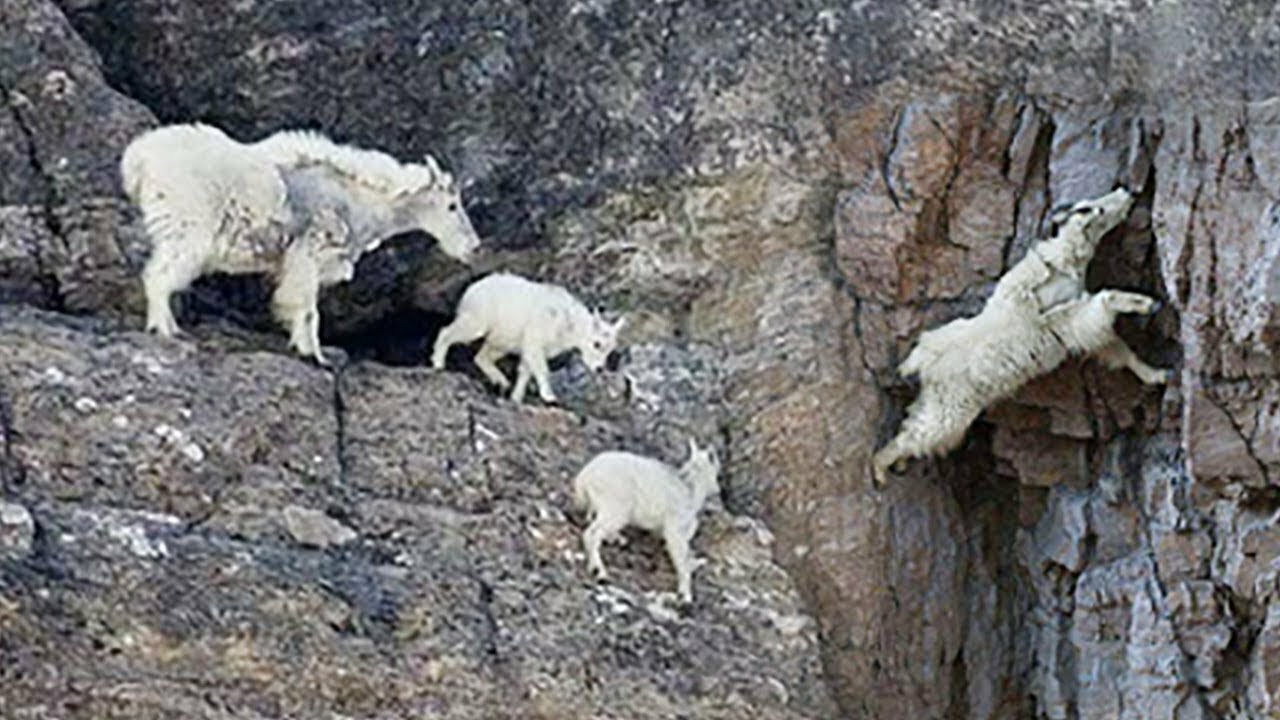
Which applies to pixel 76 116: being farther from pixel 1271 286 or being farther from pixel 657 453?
pixel 1271 286

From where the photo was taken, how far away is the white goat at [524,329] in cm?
1066

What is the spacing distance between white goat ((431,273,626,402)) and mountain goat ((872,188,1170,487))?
1.39m

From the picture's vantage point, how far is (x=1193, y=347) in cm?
1066

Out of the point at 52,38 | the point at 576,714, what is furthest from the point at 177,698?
the point at 52,38

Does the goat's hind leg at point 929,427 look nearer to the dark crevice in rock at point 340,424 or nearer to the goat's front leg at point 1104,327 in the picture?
the goat's front leg at point 1104,327

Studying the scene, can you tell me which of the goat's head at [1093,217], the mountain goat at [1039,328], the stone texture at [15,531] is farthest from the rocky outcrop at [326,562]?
the goat's head at [1093,217]

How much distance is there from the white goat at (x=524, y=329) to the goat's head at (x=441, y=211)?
0.20m

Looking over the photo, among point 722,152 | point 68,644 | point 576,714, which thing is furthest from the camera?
point 722,152

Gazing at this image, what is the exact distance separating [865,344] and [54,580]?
365cm

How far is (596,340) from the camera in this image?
1075cm

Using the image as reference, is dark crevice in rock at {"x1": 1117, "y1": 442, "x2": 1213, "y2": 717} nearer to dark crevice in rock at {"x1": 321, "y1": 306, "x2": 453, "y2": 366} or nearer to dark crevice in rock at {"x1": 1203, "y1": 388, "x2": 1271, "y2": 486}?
dark crevice in rock at {"x1": 1203, "y1": 388, "x2": 1271, "y2": 486}

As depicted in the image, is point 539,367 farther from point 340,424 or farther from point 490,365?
point 340,424

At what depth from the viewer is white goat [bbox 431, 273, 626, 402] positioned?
35.0ft

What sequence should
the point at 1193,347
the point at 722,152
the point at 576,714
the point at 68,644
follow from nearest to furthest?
the point at 68,644 < the point at 576,714 < the point at 1193,347 < the point at 722,152
